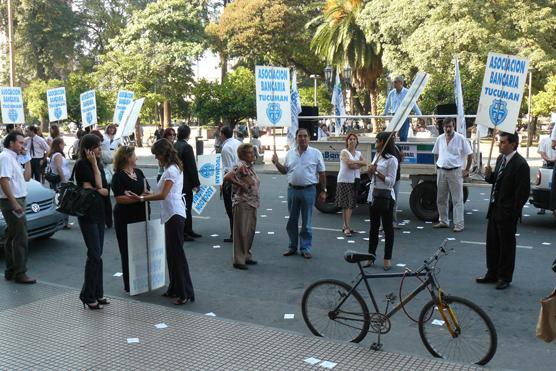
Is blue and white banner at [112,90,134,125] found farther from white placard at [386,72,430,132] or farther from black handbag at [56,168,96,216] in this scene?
black handbag at [56,168,96,216]

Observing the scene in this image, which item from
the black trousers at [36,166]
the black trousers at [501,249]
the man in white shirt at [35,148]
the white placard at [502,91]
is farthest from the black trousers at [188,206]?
the black trousers at [36,166]

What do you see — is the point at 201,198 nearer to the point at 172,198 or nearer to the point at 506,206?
the point at 172,198

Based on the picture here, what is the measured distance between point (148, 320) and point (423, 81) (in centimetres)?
472

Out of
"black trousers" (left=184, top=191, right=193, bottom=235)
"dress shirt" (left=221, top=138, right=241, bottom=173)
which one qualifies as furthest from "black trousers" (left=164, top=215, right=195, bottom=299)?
"dress shirt" (left=221, top=138, right=241, bottom=173)

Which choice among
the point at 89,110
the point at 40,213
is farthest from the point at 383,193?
the point at 89,110

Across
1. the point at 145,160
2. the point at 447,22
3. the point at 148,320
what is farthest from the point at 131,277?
the point at 447,22

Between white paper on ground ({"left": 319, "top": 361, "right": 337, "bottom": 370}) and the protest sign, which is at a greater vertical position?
the protest sign

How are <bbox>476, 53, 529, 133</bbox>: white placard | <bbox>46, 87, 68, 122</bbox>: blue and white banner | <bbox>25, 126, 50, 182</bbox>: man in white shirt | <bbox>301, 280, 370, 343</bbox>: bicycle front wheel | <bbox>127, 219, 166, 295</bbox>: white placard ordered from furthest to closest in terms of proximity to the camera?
<bbox>46, 87, 68, 122</bbox>: blue and white banner, <bbox>25, 126, 50, 182</bbox>: man in white shirt, <bbox>476, 53, 529, 133</bbox>: white placard, <bbox>127, 219, 166, 295</bbox>: white placard, <bbox>301, 280, 370, 343</bbox>: bicycle front wheel

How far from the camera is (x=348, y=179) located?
10594mm

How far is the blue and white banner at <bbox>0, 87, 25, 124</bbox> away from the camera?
59.5 feet

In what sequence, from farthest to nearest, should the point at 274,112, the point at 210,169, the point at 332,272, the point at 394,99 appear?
the point at 394,99 < the point at 210,169 < the point at 274,112 < the point at 332,272

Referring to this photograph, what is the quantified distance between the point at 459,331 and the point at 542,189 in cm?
684

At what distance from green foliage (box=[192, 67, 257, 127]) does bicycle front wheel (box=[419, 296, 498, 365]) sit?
23.1 metres

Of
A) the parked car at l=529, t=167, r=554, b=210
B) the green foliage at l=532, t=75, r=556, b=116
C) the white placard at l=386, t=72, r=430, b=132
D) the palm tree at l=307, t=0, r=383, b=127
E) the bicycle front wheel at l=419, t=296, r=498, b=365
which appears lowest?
the bicycle front wheel at l=419, t=296, r=498, b=365
